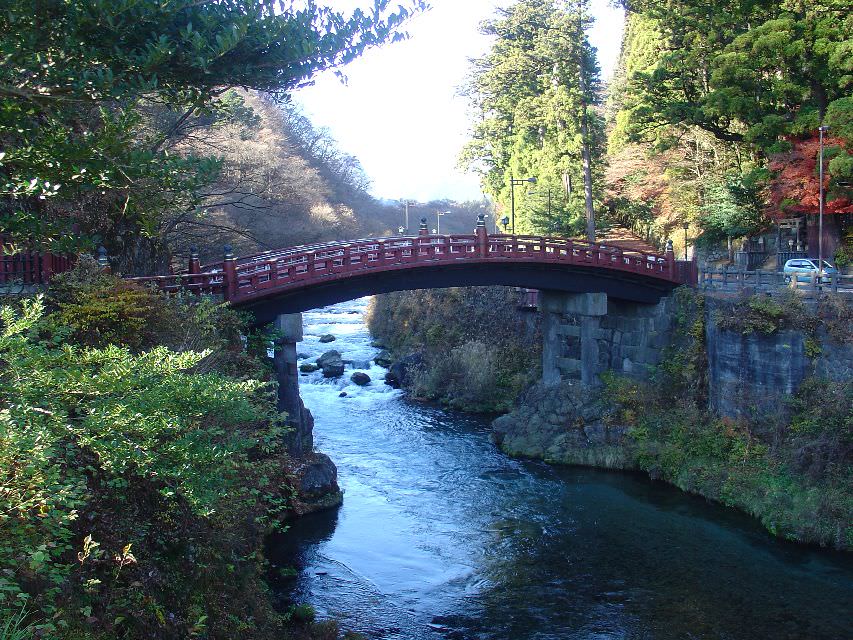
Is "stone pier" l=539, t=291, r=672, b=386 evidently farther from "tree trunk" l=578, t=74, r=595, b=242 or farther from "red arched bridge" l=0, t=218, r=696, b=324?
"tree trunk" l=578, t=74, r=595, b=242

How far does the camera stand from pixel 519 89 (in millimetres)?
47062

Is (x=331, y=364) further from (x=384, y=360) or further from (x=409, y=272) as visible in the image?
(x=409, y=272)

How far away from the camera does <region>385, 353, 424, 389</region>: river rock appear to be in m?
36.9

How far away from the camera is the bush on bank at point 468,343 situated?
34.5 m

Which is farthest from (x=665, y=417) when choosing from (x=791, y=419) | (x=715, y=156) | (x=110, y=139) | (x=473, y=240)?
(x=110, y=139)

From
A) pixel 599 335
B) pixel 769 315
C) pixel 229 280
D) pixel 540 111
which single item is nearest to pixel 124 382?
pixel 229 280

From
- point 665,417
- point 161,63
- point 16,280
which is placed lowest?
point 665,417

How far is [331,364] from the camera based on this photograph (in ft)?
126

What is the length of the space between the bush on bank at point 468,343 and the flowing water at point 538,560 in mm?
6983

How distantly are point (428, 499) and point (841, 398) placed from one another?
1235cm

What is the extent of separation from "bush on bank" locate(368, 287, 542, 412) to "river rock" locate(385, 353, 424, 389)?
0.42 metres

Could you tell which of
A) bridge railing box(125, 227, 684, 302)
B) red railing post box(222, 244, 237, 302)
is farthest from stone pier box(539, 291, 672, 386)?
red railing post box(222, 244, 237, 302)

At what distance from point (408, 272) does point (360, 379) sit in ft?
42.9

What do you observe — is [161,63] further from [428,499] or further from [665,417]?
[665,417]
